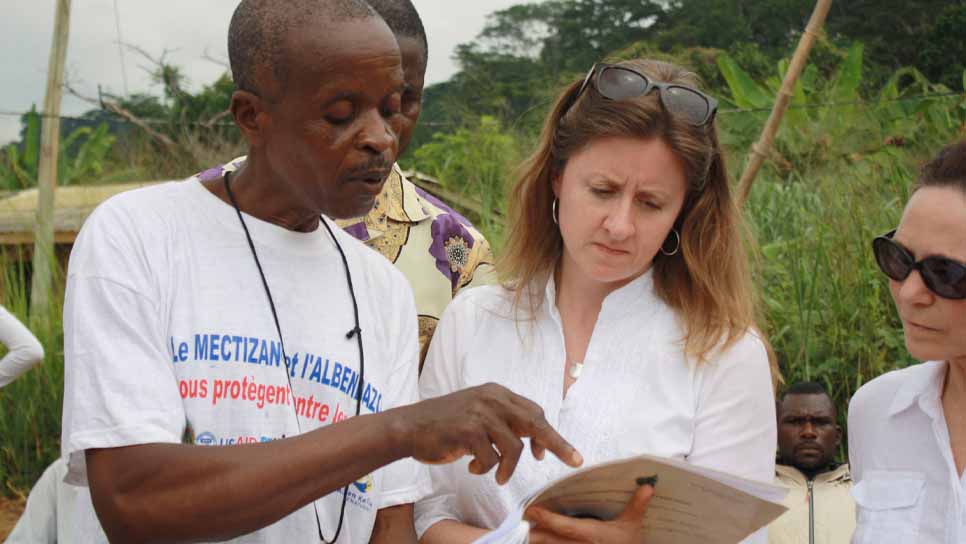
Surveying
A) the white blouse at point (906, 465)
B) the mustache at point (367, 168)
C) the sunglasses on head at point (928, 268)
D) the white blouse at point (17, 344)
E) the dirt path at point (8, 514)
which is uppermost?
the mustache at point (367, 168)

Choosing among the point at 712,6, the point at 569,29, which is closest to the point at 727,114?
the point at 712,6

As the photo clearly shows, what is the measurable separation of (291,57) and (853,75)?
26.6ft

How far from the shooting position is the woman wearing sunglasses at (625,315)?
257cm

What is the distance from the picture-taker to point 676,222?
2.86m

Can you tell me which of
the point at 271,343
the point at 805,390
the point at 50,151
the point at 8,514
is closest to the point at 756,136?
the point at 805,390

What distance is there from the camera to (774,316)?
234 inches

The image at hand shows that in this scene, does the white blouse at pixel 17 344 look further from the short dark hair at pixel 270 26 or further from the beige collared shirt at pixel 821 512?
the short dark hair at pixel 270 26

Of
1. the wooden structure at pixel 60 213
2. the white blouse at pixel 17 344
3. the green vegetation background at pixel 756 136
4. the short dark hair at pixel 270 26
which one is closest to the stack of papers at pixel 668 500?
the short dark hair at pixel 270 26

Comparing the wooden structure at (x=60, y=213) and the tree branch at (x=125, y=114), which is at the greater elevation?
the tree branch at (x=125, y=114)

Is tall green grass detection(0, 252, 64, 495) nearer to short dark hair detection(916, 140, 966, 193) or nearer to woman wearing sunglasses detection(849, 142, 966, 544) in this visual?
woman wearing sunglasses detection(849, 142, 966, 544)

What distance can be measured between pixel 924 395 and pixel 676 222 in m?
0.71

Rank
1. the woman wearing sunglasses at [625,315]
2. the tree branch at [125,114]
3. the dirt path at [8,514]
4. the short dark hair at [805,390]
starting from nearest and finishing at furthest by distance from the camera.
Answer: the woman wearing sunglasses at [625,315] < the short dark hair at [805,390] < the dirt path at [8,514] < the tree branch at [125,114]

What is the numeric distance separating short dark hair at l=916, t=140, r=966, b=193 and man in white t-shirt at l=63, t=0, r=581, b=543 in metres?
1.09

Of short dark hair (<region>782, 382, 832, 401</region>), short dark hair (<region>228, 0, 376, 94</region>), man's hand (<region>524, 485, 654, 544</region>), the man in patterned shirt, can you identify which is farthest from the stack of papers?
short dark hair (<region>782, 382, 832, 401</region>)
